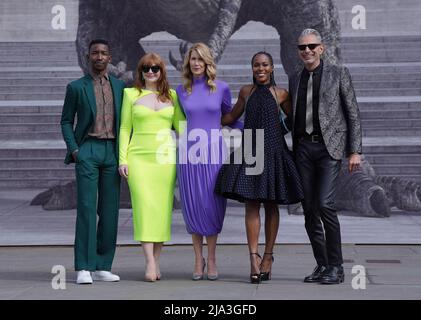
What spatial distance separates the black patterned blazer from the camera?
7.96 metres

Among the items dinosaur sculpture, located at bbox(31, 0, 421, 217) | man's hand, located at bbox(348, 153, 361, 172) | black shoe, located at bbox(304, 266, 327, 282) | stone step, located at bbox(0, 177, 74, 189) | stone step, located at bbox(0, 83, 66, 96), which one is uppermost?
dinosaur sculpture, located at bbox(31, 0, 421, 217)

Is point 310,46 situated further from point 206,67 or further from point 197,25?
point 197,25

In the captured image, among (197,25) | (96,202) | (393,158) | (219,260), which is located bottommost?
(219,260)

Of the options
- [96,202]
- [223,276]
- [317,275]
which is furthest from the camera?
[223,276]

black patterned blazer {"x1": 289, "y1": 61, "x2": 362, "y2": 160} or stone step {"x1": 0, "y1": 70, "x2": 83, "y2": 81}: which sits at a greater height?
stone step {"x1": 0, "y1": 70, "x2": 83, "y2": 81}

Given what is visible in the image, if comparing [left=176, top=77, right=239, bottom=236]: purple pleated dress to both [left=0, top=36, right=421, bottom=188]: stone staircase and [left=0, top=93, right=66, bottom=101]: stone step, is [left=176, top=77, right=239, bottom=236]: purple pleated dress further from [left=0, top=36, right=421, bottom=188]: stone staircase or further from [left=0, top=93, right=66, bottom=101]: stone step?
[left=0, top=93, right=66, bottom=101]: stone step

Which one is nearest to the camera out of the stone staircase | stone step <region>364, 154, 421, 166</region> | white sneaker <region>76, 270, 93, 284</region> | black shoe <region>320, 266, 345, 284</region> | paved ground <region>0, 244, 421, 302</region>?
paved ground <region>0, 244, 421, 302</region>

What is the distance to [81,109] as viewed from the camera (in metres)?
8.28

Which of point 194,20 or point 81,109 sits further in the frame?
point 194,20

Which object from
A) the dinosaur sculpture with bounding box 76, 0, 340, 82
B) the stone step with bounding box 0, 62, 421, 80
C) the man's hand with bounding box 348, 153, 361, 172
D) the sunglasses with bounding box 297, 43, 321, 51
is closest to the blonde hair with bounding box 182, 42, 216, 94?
the sunglasses with bounding box 297, 43, 321, 51

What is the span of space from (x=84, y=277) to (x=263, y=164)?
130 cm

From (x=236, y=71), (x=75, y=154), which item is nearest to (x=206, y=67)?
(x=75, y=154)

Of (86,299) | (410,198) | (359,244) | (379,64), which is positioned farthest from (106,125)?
(379,64)

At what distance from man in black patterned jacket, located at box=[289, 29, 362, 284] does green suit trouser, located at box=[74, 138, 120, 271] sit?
118 cm
